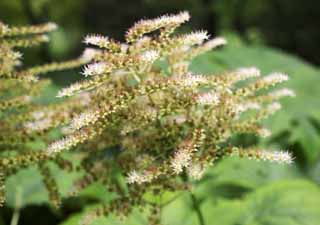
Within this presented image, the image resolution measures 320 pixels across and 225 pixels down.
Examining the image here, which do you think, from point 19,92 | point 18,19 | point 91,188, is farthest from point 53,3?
point 19,92

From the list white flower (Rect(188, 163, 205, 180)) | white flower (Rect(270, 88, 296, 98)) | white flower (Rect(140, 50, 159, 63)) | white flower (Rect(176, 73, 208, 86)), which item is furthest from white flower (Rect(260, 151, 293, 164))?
white flower (Rect(140, 50, 159, 63))

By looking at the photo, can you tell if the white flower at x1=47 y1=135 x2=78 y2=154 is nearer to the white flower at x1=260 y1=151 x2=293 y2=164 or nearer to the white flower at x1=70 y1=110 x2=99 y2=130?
the white flower at x1=70 y1=110 x2=99 y2=130

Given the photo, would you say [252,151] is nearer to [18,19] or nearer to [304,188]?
[304,188]

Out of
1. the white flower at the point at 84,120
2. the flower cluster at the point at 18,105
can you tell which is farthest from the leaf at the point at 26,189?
the white flower at the point at 84,120

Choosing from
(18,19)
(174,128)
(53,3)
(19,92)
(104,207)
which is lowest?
(104,207)

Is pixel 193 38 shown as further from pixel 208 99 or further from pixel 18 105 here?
pixel 18 105

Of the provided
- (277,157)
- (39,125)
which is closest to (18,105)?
(39,125)
